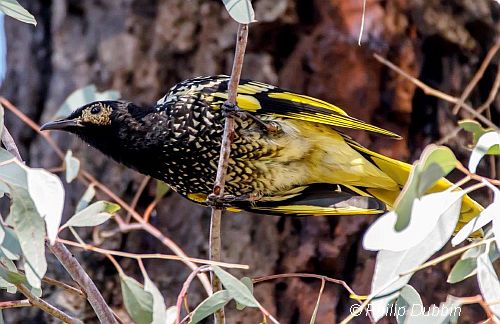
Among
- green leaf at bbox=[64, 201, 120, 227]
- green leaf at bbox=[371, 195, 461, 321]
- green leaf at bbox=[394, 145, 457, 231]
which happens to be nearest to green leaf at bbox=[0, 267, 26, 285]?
green leaf at bbox=[64, 201, 120, 227]

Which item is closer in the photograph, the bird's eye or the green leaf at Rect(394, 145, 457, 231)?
the green leaf at Rect(394, 145, 457, 231)

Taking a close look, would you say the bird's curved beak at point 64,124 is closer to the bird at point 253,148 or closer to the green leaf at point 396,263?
the bird at point 253,148

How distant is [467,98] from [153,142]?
125 cm

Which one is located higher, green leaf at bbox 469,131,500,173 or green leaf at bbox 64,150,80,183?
green leaf at bbox 469,131,500,173

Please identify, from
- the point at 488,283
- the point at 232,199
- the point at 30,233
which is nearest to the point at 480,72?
the point at 232,199

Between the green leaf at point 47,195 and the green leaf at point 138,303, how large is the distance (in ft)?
0.99

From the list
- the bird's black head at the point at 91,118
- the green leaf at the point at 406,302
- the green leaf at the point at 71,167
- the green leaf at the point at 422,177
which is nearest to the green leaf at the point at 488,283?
the green leaf at the point at 406,302

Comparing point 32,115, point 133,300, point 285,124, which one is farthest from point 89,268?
point 133,300

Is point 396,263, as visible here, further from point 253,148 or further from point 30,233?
point 253,148

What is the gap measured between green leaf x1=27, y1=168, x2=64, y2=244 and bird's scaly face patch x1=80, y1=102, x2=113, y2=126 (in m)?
1.02

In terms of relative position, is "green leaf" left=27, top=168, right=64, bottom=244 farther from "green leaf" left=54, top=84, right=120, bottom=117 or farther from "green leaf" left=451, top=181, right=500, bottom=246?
"green leaf" left=54, top=84, right=120, bottom=117

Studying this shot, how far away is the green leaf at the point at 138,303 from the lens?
1624 mm

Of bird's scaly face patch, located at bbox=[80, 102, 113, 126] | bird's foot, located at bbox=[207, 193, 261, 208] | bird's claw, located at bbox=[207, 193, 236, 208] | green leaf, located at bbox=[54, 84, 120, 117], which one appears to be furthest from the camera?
green leaf, located at bbox=[54, 84, 120, 117]

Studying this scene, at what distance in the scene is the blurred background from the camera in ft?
9.36
